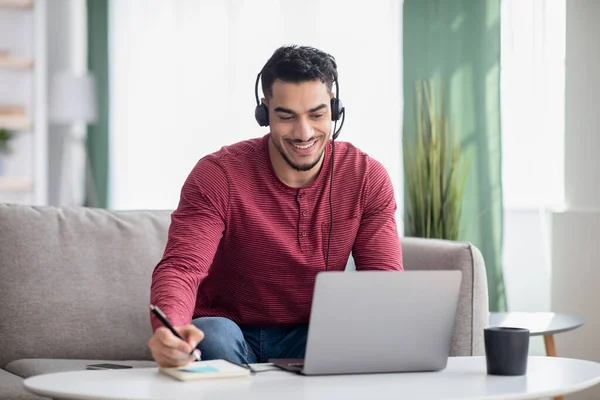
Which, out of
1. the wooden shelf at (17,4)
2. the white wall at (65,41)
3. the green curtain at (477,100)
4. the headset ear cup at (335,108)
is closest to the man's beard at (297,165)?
the headset ear cup at (335,108)

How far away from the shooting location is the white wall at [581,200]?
3.46 m

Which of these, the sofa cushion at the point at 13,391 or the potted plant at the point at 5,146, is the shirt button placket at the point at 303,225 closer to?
the sofa cushion at the point at 13,391

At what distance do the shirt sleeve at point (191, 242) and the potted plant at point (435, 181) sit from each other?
1867mm

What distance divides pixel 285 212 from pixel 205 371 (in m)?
0.66

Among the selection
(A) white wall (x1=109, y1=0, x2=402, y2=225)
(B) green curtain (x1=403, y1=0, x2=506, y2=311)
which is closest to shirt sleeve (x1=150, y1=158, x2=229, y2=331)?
(B) green curtain (x1=403, y1=0, x2=506, y2=311)

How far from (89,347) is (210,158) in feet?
2.50

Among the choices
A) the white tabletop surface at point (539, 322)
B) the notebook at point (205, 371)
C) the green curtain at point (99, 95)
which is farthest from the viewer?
the green curtain at point (99, 95)

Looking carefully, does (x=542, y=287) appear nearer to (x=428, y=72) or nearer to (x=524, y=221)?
(x=524, y=221)

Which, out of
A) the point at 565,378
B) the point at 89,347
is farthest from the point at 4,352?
the point at 565,378

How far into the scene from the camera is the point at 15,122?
211 inches

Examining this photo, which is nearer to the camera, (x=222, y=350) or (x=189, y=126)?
(x=222, y=350)

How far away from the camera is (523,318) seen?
9.67 ft

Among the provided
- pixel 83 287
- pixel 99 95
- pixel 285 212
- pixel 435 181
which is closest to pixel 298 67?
pixel 285 212

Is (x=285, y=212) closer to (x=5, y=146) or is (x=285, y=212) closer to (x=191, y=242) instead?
(x=191, y=242)
